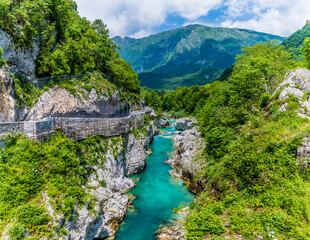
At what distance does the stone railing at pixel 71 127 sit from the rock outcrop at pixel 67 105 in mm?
1680

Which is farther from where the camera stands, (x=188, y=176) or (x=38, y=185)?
(x=188, y=176)

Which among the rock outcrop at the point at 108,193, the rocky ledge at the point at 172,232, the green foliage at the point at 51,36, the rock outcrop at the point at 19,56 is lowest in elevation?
the rocky ledge at the point at 172,232

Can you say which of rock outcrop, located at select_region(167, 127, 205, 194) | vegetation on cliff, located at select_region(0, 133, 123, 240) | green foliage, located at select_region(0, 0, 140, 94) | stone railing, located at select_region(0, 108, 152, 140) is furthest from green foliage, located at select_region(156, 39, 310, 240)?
green foliage, located at select_region(0, 0, 140, 94)

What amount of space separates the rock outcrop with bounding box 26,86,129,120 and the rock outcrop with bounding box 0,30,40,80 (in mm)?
2611

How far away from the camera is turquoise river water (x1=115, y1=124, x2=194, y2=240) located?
14.8m

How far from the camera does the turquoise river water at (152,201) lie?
14.8 meters

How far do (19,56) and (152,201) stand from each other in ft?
65.3

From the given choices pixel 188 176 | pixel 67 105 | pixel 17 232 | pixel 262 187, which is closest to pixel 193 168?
pixel 188 176

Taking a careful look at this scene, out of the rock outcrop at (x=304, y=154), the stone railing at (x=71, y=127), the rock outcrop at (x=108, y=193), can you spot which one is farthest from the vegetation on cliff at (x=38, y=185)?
the rock outcrop at (x=304, y=154)

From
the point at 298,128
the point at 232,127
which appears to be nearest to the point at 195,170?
the point at 232,127

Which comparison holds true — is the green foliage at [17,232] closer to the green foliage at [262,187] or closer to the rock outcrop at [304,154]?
the green foliage at [262,187]

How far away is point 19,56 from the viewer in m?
15.3

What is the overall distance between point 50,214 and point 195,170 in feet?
51.5

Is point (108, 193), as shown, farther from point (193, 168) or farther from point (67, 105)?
point (193, 168)
